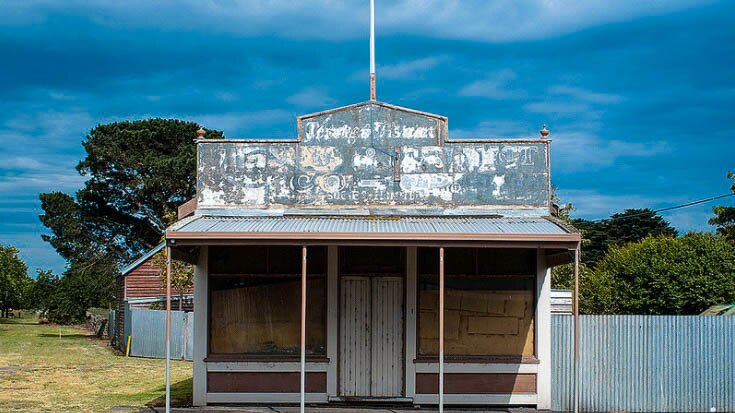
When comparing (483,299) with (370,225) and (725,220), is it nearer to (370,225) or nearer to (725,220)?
(370,225)

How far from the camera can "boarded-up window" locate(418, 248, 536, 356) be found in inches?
578

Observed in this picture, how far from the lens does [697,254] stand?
24516 millimetres

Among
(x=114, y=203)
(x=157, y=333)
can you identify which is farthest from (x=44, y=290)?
(x=157, y=333)

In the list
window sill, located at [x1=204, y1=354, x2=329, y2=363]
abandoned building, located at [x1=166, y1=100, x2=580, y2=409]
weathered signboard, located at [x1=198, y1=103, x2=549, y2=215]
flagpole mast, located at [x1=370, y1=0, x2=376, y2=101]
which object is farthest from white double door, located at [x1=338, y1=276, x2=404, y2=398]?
flagpole mast, located at [x1=370, y1=0, x2=376, y2=101]

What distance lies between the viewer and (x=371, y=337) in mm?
14594

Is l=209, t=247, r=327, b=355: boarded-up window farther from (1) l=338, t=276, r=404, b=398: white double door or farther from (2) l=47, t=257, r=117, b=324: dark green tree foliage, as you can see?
(2) l=47, t=257, r=117, b=324: dark green tree foliage

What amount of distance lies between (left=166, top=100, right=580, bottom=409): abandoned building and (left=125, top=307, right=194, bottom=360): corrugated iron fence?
1304cm

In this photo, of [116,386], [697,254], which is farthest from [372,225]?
[697,254]

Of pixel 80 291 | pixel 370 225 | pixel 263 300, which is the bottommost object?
pixel 80 291

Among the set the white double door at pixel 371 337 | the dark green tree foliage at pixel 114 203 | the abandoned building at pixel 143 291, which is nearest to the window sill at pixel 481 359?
the white double door at pixel 371 337

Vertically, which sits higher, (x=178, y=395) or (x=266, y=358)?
(x=266, y=358)

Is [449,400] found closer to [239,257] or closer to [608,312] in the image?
[239,257]

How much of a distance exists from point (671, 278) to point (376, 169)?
1325 cm

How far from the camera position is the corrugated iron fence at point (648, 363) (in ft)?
48.1
